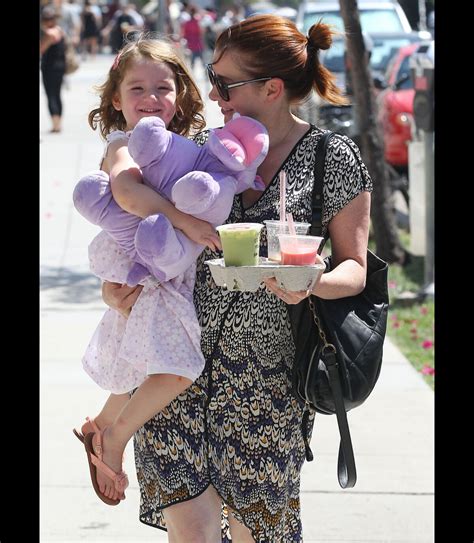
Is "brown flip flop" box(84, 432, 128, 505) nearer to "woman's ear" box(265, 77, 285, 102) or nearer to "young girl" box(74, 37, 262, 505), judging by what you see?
"young girl" box(74, 37, 262, 505)

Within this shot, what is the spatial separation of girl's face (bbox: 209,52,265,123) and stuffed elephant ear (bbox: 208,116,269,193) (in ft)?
0.35

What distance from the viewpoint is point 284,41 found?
2953mm

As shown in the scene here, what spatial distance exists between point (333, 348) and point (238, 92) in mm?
726

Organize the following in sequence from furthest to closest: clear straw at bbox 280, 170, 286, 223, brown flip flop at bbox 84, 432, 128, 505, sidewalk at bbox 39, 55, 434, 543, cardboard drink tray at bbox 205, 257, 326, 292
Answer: sidewalk at bbox 39, 55, 434, 543
brown flip flop at bbox 84, 432, 128, 505
clear straw at bbox 280, 170, 286, 223
cardboard drink tray at bbox 205, 257, 326, 292

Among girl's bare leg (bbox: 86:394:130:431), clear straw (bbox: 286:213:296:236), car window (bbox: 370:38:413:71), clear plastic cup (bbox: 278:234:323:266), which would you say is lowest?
car window (bbox: 370:38:413:71)

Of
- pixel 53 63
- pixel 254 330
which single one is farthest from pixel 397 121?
pixel 254 330

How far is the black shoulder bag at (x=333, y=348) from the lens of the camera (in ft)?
9.50

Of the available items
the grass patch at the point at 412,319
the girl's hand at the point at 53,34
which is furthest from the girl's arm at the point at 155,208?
the girl's hand at the point at 53,34

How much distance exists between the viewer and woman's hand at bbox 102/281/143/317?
119 inches

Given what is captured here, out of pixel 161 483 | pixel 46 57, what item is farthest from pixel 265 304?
pixel 46 57

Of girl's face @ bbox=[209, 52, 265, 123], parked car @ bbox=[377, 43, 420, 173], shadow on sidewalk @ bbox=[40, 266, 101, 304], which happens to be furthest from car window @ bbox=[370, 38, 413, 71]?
girl's face @ bbox=[209, 52, 265, 123]

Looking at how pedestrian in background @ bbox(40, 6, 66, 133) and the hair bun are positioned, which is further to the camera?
pedestrian in background @ bbox(40, 6, 66, 133)
